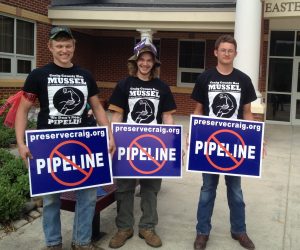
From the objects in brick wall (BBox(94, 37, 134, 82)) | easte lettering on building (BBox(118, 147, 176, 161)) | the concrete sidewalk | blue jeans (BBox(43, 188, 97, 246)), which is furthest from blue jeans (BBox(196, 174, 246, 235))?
brick wall (BBox(94, 37, 134, 82))

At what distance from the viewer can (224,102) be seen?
3.69m

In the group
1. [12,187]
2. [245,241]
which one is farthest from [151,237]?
[12,187]

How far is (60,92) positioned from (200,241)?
1.89 m

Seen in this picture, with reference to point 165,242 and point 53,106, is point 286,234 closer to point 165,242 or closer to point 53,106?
point 165,242

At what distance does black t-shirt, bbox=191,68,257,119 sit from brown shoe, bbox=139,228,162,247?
4.14ft

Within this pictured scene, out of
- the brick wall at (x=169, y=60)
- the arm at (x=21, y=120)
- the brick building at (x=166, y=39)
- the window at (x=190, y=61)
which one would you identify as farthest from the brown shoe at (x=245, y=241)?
the brick wall at (x=169, y=60)

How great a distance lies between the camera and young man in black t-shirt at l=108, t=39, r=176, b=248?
12.2 ft

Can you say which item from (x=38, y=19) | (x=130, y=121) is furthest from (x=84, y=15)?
(x=130, y=121)

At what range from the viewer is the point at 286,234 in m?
4.23

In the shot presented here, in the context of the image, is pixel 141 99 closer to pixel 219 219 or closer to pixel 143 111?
pixel 143 111

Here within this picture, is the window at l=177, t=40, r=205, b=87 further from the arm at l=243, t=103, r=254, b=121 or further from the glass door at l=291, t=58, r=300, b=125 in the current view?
the arm at l=243, t=103, r=254, b=121

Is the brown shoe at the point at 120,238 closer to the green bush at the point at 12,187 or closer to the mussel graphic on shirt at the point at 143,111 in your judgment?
the mussel graphic on shirt at the point at 143,111

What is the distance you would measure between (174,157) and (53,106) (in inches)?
48.8

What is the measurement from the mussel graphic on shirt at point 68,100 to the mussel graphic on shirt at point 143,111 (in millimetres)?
585
